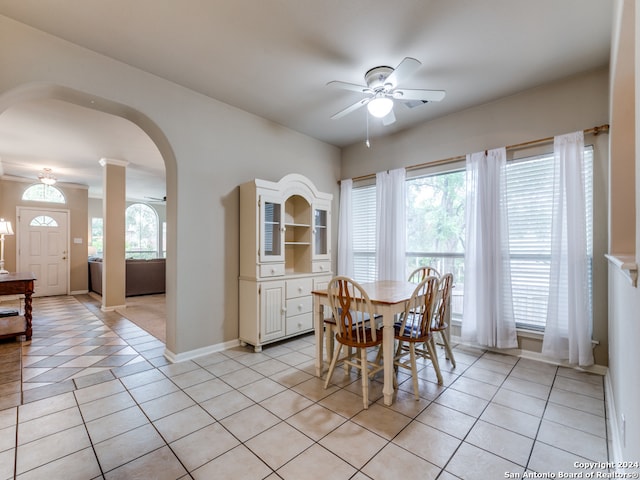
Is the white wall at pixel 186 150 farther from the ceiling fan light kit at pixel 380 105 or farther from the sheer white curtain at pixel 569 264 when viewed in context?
the sheer white curtain at pixel 569 264

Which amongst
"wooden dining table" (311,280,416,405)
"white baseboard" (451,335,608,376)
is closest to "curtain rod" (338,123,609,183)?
"wooden dining table" (311,280,416,405)

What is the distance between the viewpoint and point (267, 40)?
7.69ft

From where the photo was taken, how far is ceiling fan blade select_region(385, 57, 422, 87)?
6.86ft

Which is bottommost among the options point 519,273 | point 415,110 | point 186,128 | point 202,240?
point 519,273

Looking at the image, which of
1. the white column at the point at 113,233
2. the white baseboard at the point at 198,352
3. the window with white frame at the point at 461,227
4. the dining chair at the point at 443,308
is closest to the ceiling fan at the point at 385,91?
the window with white frame at the point at 461,227

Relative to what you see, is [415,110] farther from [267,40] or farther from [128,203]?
[128,203]

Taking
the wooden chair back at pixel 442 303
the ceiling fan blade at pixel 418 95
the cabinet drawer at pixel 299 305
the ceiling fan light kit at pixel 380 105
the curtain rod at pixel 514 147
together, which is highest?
the ceiling fan blade at pixel 418 95

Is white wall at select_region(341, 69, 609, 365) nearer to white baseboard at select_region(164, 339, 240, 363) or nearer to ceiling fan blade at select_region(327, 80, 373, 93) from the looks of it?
ceiling fan blade at select_region(327, 80, 373, 93)

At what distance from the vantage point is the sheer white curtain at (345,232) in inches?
181

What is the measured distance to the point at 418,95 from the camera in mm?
2533

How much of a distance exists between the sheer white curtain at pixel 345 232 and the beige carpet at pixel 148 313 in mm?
2670

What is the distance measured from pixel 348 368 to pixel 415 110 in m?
3.01

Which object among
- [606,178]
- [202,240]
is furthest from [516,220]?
[202,240]

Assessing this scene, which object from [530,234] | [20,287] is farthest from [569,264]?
[20,287]
